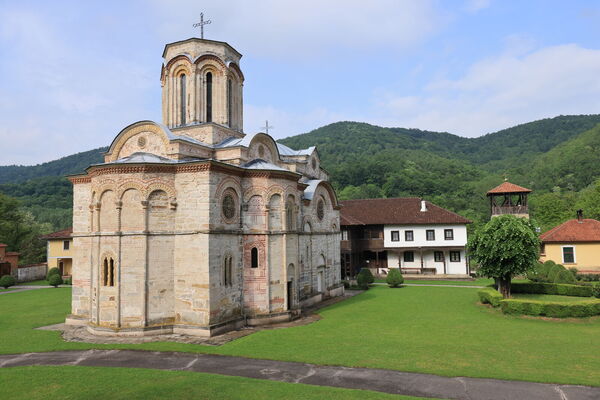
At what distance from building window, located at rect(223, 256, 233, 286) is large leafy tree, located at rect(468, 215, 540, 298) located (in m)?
13.1

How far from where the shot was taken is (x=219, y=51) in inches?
824

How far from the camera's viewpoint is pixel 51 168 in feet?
387

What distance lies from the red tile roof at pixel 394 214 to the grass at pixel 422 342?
530 inches

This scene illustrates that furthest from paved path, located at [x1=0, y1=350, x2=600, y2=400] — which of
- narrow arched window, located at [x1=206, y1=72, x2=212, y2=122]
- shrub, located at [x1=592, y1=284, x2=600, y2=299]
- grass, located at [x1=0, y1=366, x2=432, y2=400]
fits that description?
shrub, located at [x1=592, y1=284, x2=600, y2=299]

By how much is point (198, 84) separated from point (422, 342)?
16.3 metres

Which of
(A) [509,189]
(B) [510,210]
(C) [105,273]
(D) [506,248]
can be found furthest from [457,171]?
(C) [105,273]

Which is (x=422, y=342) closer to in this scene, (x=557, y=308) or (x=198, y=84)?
(x=557, y=308)

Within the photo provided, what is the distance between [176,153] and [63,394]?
33.1ft

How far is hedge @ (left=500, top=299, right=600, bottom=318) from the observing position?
56.1ft

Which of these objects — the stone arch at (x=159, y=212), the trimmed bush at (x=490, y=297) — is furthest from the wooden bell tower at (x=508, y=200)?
the stone arch at (x=159, y=212)

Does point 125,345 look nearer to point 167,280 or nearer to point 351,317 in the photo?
point 167,280

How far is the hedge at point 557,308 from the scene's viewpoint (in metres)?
17.1

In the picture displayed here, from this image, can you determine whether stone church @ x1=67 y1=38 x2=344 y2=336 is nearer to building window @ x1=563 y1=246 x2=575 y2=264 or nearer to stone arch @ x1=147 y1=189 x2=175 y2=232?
stone arch @ x1=147 y1=189 x2=175 y2=232

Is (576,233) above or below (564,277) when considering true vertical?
above
